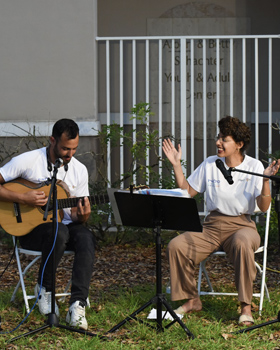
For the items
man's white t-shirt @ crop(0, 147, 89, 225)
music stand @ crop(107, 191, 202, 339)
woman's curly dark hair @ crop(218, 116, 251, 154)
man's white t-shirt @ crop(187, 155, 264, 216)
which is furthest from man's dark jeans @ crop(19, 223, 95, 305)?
woman's curly dark hair @ crop(218, 116, 251, 154)

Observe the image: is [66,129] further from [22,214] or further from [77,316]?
[77,316]

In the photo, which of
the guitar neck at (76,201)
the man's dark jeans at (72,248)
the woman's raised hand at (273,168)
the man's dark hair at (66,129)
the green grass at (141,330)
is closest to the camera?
→ the green grass at (141,330)

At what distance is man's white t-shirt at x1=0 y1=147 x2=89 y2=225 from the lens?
478 centimetres

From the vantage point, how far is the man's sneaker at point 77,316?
4.32m

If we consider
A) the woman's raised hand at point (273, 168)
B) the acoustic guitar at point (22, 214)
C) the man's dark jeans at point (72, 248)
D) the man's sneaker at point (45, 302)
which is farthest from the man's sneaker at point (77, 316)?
the woman's raised hand at point (273, 168)

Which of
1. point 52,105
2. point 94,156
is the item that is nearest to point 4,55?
point 52,105

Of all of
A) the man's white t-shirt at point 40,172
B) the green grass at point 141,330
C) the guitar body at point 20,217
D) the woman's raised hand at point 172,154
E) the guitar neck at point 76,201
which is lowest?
the green grass at point 141,330

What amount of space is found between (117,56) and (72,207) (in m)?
4.42

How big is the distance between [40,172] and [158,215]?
1.06 metres

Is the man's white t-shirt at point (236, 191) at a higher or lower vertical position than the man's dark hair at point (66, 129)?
lower

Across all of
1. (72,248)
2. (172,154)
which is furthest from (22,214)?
(172,154)

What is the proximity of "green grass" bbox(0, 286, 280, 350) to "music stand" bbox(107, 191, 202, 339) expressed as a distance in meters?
0.10

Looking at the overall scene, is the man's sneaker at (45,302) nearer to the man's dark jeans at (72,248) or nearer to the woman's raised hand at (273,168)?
the man's dark jeans at (72,248)

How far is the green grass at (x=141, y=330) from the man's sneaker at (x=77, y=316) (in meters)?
0.08
